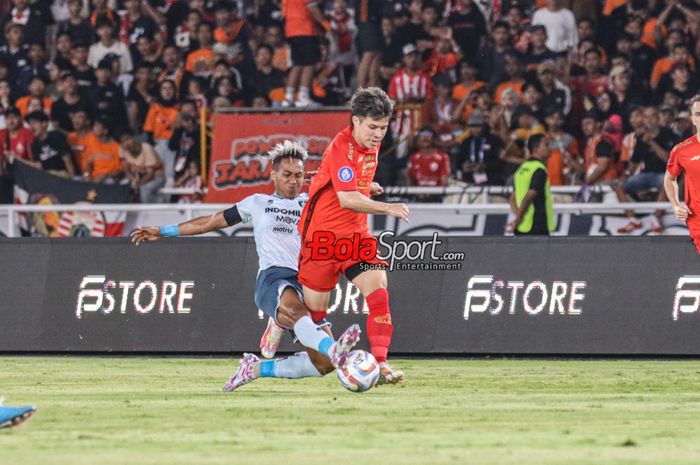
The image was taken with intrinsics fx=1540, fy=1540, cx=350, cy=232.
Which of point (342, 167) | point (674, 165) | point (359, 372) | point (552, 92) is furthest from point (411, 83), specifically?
point (359, 372)

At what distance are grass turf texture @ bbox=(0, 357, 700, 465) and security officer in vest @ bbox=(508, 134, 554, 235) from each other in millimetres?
3639

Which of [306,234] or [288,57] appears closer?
[306,234]

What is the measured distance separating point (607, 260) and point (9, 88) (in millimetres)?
11954

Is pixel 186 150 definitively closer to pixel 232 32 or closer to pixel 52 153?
pixel 52 153

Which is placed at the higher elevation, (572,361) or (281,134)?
(281,134)

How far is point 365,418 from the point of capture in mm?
10117

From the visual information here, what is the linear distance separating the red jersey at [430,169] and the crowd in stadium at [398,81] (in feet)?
0.08

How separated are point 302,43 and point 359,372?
12.8 metres

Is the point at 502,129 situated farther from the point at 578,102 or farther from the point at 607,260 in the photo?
the point at 607,260

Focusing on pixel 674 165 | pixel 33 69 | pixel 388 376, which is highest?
pixel 674 165

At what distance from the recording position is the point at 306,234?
1191 centimetres

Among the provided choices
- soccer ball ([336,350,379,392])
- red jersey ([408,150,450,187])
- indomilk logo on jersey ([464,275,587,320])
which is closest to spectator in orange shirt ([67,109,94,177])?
red jersey ([408,150,450,187])

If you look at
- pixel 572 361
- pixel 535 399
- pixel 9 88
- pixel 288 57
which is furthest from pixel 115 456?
pixel 9 88

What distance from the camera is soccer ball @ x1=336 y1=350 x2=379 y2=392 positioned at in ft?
36.4
